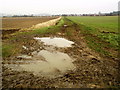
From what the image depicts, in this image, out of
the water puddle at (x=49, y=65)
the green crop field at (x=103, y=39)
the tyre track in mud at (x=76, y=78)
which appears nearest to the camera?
the tyre track in mud at (x=76, y=78)

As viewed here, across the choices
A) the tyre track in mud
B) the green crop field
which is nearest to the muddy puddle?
the tyre track in mud

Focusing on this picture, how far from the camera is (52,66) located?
681 centimetres

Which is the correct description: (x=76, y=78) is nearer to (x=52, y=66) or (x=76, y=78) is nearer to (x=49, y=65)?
(x=52, y=66)

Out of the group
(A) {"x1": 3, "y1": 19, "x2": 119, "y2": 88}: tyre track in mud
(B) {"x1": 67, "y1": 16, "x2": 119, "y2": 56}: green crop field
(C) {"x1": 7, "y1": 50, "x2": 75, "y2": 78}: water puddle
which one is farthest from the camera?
(B) {"x1": 67, "y1": 16, "x2": 119, "y2": 56}: green crop field

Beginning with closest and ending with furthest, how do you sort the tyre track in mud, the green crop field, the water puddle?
the tyre track in mud → the water puddle → the green crop field

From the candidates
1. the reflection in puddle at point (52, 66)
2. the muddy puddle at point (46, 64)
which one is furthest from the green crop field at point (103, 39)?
the muddy puddle at point (46, 64)

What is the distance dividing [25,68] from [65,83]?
9.05 ft

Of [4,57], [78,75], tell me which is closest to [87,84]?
[78,75]

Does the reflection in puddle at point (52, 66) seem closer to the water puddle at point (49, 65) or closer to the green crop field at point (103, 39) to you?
the water puddle at point (49, 65)

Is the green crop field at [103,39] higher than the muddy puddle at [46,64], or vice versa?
the green crop field at [103,39]

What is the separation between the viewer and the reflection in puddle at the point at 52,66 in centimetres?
605

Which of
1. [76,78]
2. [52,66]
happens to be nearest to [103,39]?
[52,66]

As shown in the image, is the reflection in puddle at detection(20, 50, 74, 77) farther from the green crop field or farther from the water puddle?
the green crop field

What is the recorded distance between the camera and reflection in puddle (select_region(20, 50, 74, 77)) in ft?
19.8
